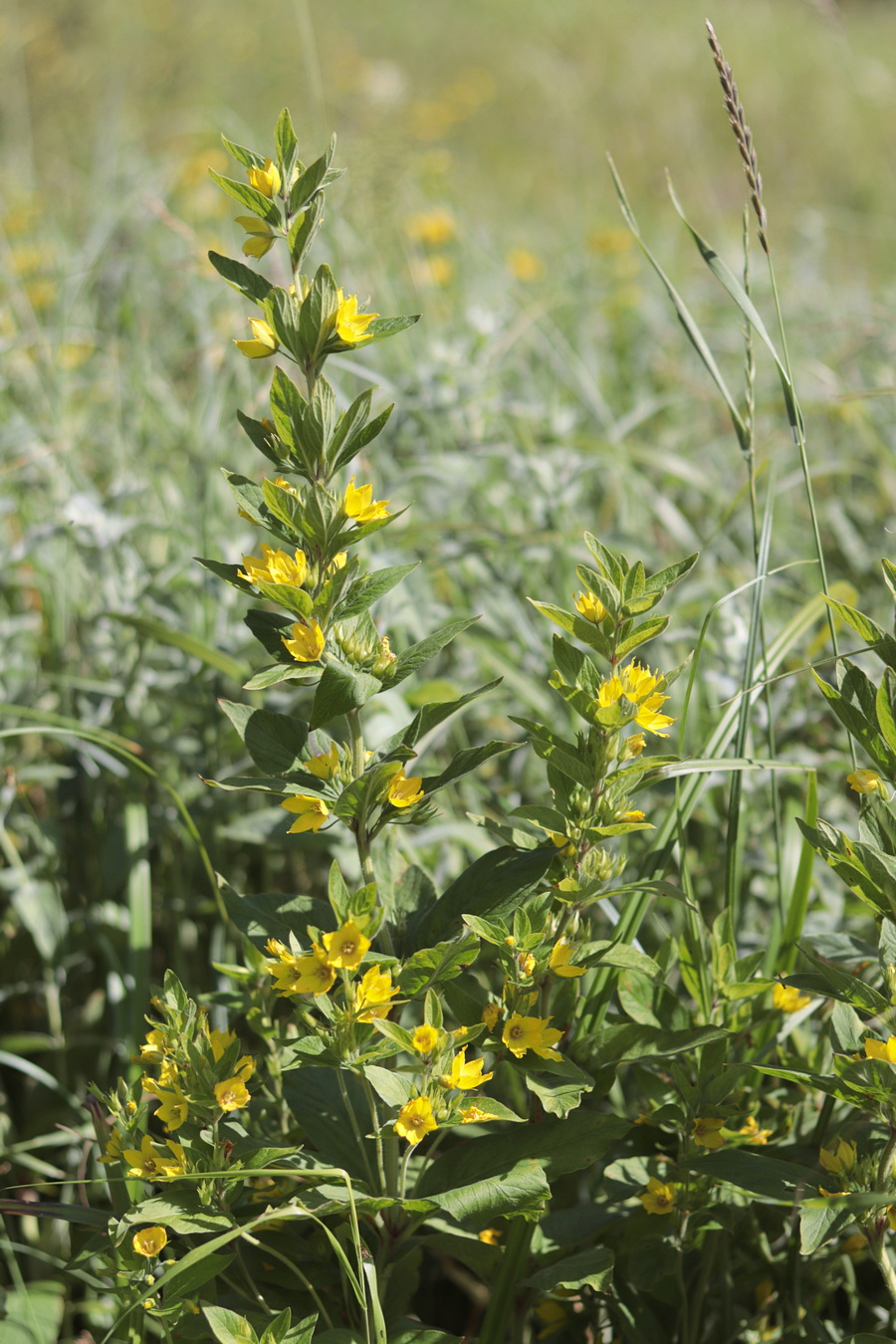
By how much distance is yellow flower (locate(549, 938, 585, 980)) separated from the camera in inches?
31.2

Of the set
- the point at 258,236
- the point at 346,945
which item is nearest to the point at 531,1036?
the point at 346,945

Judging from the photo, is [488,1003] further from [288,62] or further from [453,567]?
[288,62]

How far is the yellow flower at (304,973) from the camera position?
0.74 m

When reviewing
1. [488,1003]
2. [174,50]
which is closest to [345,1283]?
[488,1003]

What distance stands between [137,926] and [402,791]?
23.4 inches

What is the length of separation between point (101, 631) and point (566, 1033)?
1.00 metres

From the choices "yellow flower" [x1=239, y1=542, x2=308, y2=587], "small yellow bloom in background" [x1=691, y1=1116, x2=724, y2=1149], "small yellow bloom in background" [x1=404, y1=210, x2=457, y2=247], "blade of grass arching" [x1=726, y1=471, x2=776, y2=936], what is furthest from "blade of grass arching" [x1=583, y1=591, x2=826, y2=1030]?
"small yellow bloom in background" [x1=404, y1=210, x2=457, y2=247]

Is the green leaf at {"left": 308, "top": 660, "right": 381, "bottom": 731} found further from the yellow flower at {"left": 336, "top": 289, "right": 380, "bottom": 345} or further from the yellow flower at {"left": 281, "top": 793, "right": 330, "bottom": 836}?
the yellow flower at {"left": 336, "top": 289, "right": 380, "bottom": 345}

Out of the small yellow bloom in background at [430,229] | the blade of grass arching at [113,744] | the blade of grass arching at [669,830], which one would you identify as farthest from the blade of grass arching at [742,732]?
the small yellow bloom in background at [430,229]

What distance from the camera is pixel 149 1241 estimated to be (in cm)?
77

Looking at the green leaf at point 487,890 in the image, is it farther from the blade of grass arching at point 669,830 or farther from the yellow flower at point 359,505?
the yellow flower at point 359,505

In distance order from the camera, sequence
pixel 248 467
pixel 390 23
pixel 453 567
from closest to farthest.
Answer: pixel 453 567 → pixel 248 467 → pixel 390 23

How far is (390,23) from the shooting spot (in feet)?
32.8

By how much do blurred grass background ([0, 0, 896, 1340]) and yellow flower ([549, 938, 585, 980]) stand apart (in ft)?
1.27
